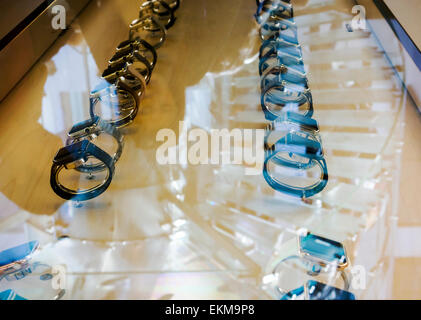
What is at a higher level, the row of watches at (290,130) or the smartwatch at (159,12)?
the smartwatch at (159,12)

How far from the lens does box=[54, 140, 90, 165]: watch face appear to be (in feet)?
5.08

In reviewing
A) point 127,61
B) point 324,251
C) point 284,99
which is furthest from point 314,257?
point 127,61

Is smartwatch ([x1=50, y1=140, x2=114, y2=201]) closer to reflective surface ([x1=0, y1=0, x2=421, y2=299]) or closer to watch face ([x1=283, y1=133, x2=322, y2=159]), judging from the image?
reflective surface ([x1=0, y1=0, x2=421, y2=299])

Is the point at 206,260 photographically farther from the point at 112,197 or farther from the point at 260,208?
the point at 112,197

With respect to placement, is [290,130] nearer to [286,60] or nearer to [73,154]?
[286,60]

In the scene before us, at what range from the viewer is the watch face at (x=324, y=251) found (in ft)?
3.83

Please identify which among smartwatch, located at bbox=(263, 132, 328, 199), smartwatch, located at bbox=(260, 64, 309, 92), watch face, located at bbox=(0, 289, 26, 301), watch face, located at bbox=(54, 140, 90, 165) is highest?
watch face, located at bbox=(54, 140, 90, 165)

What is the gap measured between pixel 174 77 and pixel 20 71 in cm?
98

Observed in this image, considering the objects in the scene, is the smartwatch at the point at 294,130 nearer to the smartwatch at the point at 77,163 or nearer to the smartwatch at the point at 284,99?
the smartwatch at the point at 284,99

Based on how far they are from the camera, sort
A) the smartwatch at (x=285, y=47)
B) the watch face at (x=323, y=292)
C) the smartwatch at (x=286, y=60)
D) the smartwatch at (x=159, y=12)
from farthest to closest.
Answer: the smartwatch at (x=159, y=12) < the smartwatch at (x=285, y=47) < the smartwatch at (x=286, y=60) < the watch face at (x=323, y=292)

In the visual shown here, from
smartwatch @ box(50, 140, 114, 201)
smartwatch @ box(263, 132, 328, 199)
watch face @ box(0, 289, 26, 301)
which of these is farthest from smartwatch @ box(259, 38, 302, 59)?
watch face @ box(0, 289, 26, 301)

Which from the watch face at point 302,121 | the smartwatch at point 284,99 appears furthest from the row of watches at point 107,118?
the watch face at point 302,121

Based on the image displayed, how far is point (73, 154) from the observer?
61.3 inches

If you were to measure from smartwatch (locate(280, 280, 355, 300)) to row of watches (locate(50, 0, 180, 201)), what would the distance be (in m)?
0.93
